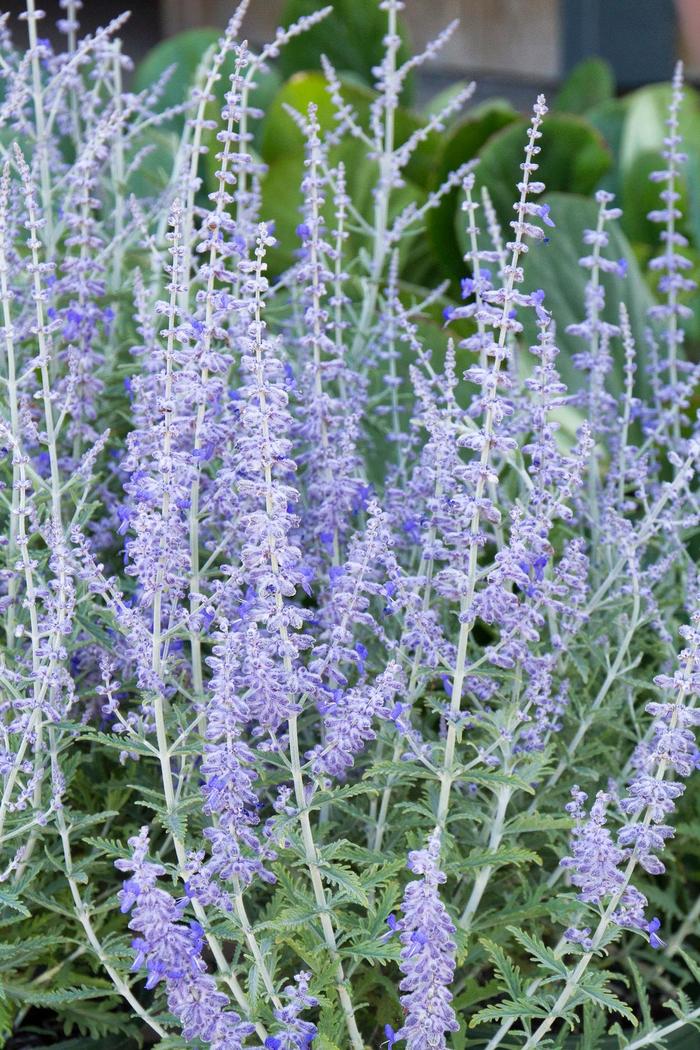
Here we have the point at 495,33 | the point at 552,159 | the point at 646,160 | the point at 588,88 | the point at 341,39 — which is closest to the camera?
the point at 552,159

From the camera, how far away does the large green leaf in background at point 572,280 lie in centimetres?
187

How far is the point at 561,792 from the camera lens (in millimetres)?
1269

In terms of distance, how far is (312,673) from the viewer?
1.02m

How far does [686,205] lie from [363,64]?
2.45 feet

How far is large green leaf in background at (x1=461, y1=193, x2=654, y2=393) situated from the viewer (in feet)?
6.12

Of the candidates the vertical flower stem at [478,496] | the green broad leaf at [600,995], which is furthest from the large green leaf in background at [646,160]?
the green broad leaf at [600,995]

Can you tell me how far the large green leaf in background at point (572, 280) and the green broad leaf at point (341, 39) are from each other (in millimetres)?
875

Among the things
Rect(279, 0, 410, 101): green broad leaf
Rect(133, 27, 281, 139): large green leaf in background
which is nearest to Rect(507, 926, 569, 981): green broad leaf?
Rect(133, 27, 281, 139): large green leaf in background

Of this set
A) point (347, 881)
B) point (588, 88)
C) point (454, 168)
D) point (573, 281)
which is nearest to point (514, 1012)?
point (347, 881)

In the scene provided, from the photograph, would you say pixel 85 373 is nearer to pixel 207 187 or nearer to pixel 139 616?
pixel 139 616

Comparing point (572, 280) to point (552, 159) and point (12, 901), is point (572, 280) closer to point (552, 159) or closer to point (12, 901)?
point (552, 159)

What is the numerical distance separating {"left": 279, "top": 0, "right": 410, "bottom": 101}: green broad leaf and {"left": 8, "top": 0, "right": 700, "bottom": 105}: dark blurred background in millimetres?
1884

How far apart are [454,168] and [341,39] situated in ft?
2.14

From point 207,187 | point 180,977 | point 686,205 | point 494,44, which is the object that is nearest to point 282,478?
point 180,977
